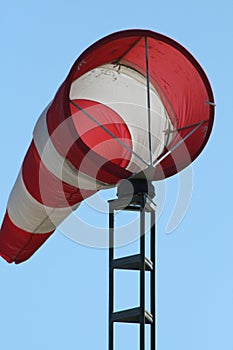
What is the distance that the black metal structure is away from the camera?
1107 cm

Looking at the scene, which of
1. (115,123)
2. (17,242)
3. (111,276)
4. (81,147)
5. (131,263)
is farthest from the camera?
(17,242)

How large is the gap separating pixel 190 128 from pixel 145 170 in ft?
2.93

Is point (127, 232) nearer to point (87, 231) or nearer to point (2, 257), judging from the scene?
point (87, 231)

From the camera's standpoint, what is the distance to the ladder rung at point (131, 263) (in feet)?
36.5

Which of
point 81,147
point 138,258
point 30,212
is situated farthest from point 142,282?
point 30,212

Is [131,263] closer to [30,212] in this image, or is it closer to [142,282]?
[142,282]

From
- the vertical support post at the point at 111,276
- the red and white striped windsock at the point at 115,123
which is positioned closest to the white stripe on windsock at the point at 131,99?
the red and white striped windsock at the point at 115,123

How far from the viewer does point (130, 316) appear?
11.1 m

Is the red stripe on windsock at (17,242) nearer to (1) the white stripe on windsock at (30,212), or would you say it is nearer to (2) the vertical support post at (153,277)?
(1) the white stripe on windsock at (30,212)

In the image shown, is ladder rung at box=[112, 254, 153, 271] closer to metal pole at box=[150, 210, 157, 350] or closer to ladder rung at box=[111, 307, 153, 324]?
metal pole at box=[150, 210, 157, 350]

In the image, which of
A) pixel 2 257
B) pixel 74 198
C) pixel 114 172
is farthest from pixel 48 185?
pixel 2 257

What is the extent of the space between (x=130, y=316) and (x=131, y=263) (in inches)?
16.3

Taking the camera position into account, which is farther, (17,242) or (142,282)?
(17,242)

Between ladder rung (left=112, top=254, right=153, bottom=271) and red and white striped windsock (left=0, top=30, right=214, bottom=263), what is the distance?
0.61m
